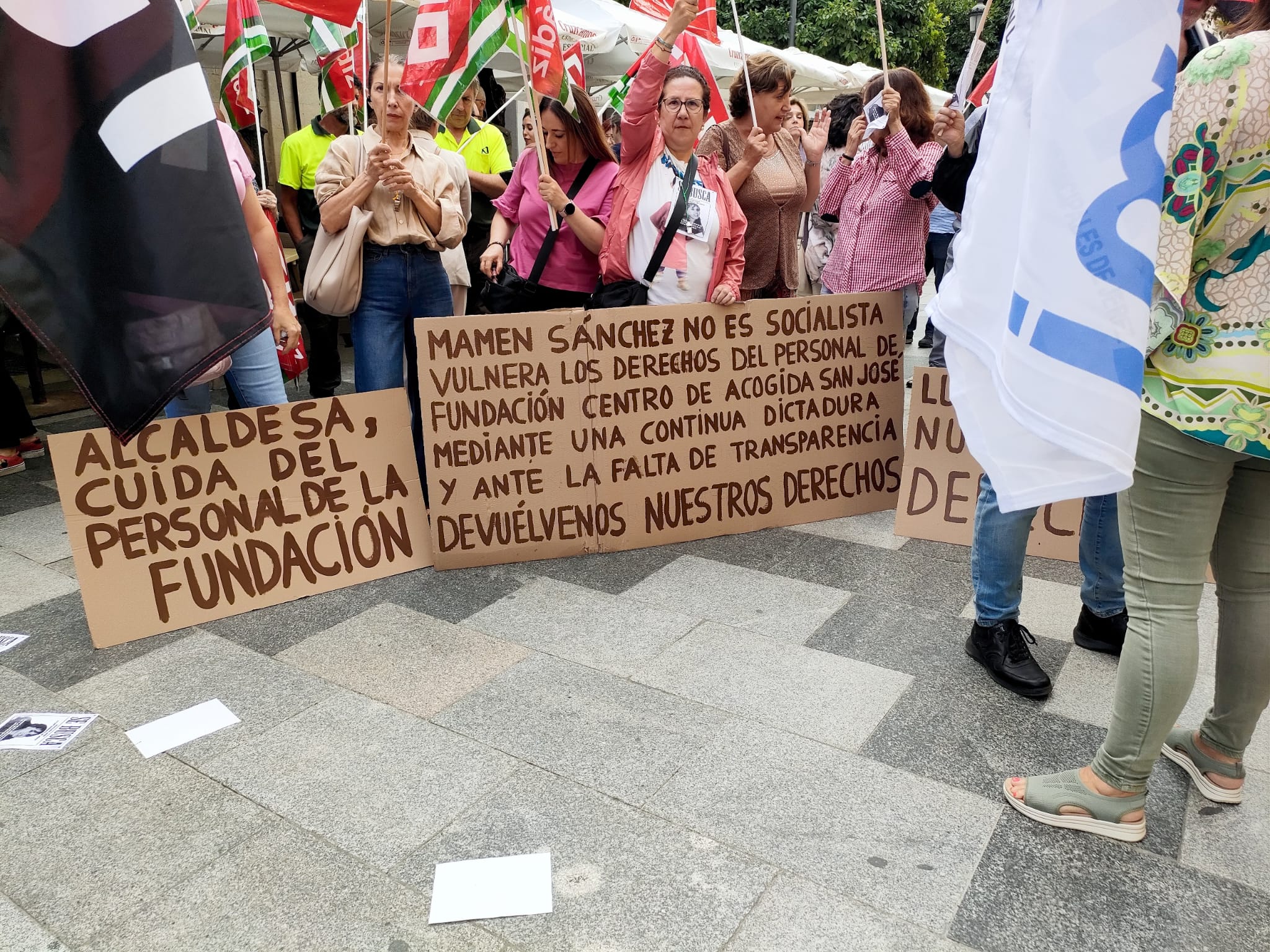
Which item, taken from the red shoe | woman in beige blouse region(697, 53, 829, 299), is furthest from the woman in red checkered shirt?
the red shoe

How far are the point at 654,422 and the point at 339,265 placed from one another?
4.73 feet

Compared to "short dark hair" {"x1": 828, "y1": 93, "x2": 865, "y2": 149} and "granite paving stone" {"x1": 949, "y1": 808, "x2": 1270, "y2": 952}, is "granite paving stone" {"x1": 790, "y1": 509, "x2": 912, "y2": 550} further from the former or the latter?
"short dark hair" {"x1": 828, "y1": 93, "x2": 865, "y2": 149}

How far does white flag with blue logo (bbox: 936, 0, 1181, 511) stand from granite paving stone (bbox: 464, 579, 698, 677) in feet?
5.30

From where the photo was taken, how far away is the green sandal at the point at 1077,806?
222 cm

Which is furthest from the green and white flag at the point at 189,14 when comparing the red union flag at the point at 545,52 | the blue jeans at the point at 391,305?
the red union flag at the point at 545,52

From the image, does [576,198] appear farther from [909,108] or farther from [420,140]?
[909,108]

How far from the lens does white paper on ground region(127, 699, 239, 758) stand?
2.67 m

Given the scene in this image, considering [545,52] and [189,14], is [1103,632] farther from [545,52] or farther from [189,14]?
[189,14]

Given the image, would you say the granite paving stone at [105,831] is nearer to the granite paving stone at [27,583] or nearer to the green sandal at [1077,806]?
the granite paving stone at [27,583]

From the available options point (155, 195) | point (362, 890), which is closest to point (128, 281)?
point (155, 195)

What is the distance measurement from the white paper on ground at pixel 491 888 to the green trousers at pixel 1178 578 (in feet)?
4.40

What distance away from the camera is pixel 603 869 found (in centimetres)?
215

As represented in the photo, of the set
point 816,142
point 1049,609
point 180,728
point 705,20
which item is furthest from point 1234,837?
point 705,20

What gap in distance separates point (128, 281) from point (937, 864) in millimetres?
2442
